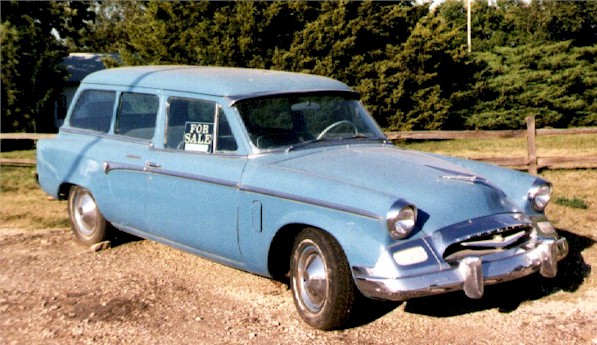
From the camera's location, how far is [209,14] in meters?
22.0

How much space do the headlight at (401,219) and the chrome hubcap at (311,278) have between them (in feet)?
1.88

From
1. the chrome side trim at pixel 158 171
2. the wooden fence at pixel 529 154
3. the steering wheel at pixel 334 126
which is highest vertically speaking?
the steering wheel at pixel 334 126

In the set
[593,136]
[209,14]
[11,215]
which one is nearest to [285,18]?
[209,14]

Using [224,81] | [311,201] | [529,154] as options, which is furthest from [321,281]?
[529,154]

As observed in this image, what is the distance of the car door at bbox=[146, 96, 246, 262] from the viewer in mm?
5309

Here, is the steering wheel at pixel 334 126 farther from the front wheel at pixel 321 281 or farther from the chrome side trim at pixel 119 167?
the chrome side trim at pixel 119 167

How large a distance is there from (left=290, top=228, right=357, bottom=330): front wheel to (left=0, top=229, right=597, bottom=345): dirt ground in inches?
4.6

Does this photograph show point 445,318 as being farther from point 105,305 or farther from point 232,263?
point 105,305

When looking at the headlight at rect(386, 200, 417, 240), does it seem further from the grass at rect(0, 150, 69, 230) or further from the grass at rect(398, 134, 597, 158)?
the grass at rect(398, 134, 597, 158)

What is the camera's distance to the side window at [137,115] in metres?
6.26

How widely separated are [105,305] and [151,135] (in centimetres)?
159

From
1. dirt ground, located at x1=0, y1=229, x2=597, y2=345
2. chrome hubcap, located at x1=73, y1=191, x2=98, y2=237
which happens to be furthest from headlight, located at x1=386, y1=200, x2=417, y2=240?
chrome hubcap, located at x1=73, y1=191, x2=98, y2=237

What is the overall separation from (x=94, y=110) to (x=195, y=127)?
180 centimetres

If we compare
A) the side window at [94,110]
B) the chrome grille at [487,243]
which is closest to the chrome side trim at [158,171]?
the side window at [94,110]
